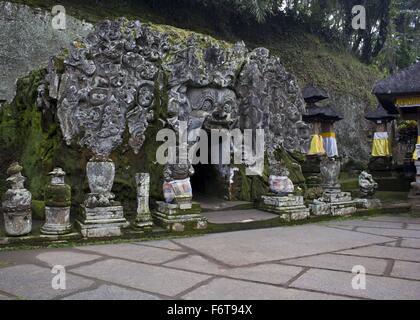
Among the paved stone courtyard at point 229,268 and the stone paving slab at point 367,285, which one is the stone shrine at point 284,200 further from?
the stone paving slab at point 367,285

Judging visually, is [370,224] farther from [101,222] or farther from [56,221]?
[56,221]

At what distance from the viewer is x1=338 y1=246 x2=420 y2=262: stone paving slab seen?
16.8 feet

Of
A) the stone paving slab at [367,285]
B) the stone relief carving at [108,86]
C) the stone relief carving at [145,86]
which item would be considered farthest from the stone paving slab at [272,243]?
the stone relief carving at [108,86]

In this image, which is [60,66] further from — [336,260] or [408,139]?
[408,139]

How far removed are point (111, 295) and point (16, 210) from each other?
2.74 m

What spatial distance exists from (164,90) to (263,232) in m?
3.32

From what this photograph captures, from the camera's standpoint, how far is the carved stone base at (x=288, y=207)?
7.89 meters

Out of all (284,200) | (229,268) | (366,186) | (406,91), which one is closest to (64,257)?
(229,268)

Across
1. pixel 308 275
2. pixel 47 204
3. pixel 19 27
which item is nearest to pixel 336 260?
pixel 308 275

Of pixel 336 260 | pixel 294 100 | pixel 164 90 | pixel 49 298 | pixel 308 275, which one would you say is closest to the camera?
pixel 49 298

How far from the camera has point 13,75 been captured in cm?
1350

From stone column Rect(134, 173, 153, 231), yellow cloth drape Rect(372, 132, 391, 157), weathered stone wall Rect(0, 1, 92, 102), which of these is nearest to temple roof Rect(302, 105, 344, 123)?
yellow cloth drape Rect(372, 132, 391, 157)

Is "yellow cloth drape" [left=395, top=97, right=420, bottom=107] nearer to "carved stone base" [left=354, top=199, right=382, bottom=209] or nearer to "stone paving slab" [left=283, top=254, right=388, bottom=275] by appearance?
"carved stone base" [left=354, top=199, right=382, bottom=209]

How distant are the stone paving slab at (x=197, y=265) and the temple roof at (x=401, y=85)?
6.78 meters
